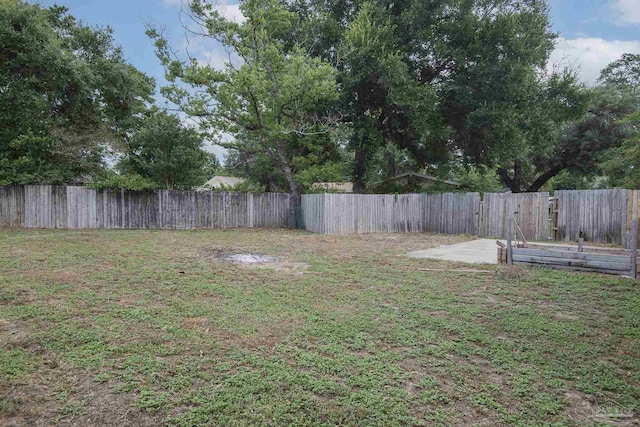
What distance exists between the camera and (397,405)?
7.08 ft

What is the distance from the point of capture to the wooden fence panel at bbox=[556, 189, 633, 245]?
31.7 feet

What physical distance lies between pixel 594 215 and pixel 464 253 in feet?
16.1

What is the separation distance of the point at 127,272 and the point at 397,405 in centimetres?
468

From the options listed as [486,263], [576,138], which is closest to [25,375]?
[486,263]

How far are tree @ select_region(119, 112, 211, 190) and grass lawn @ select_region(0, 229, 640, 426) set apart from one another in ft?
32.5

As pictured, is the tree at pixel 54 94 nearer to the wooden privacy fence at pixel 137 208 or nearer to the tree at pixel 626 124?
the wooden privacy fence at pixel 137 208

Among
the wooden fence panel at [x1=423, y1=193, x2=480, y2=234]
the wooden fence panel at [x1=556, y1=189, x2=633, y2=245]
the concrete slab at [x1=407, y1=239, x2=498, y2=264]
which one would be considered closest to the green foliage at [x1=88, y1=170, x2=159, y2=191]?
the concrete slab at [x1=407, y1=239, x2=498, y2=264]

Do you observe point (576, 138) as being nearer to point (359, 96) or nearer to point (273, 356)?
point (359, 96)

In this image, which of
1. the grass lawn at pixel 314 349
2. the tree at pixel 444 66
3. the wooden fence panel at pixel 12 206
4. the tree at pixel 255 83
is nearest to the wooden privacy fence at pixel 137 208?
the wooden fence panel at pixel 12 206

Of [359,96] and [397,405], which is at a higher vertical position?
[359,96]

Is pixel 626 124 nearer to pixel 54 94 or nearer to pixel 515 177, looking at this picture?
pixel 515 177

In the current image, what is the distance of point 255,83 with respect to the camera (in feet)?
42.4

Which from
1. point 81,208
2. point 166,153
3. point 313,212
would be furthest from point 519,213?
point 81,208

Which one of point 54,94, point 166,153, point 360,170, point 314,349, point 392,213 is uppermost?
point 54,94
